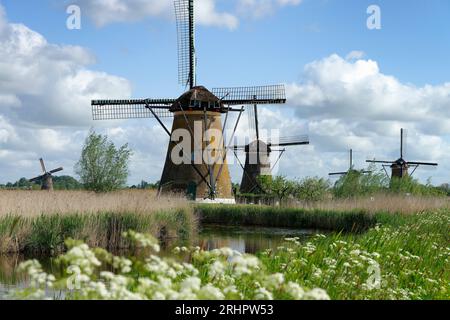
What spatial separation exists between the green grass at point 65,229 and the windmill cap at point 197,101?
10.7 m

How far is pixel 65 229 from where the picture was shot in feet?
42.2

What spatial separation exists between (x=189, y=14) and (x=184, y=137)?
5.83 m

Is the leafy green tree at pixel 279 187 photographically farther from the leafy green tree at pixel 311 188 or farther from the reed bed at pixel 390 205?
the reed bed at pixel 390 205

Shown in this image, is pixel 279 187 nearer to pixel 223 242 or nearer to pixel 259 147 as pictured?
pixel 259 147

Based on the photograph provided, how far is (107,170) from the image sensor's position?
82.2ft

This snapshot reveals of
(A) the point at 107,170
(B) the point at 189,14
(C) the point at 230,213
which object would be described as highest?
(B) the point at 189,14

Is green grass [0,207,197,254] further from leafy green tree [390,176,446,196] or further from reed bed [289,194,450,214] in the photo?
leafy green tree [390,176,446,196]

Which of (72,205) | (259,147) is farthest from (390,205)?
(259,147)

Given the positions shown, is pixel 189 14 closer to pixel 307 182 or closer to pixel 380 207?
pixel 307 182

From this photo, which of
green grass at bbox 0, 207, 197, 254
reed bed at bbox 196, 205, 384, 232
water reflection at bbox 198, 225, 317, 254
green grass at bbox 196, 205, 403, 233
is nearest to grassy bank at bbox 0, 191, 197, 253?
green grass at bbox 0, 207, 197, 254

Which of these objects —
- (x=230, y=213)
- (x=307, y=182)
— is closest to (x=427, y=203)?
(x=230, y=213)

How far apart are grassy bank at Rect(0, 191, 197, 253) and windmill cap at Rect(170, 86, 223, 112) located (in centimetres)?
913
